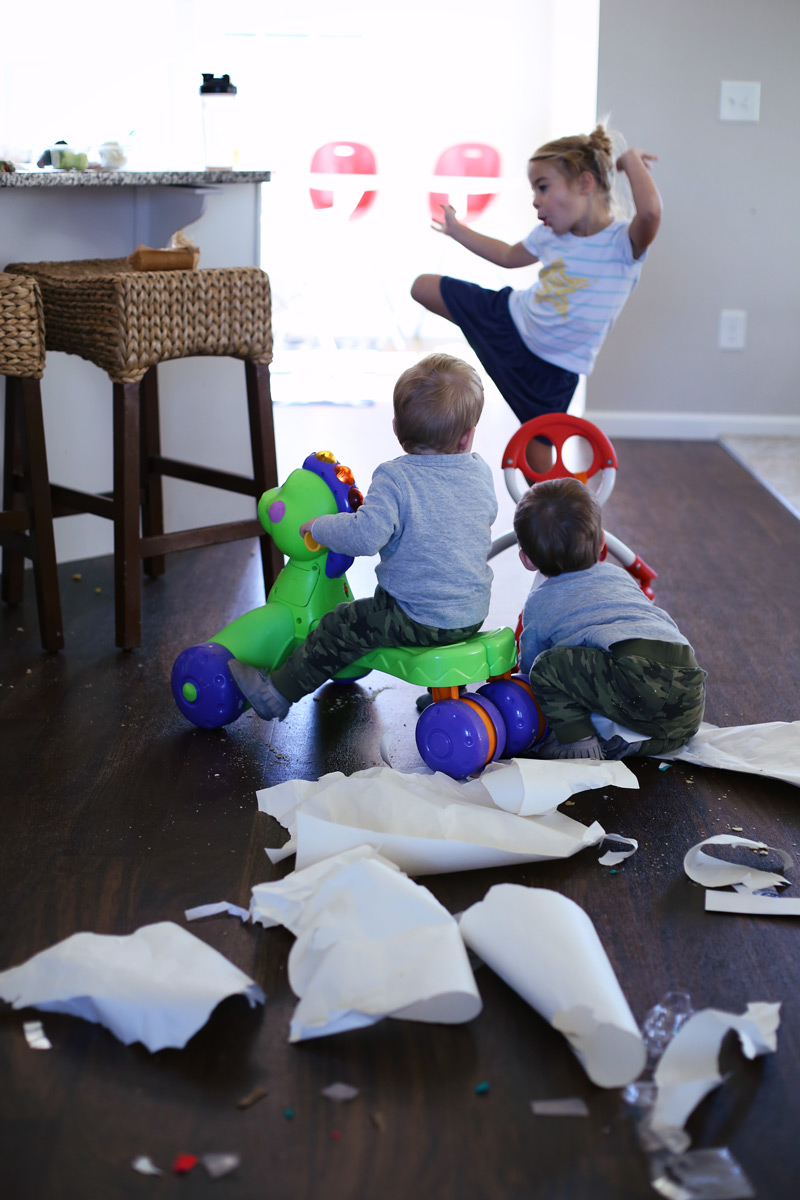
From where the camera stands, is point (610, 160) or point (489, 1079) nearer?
point (489, 1079)

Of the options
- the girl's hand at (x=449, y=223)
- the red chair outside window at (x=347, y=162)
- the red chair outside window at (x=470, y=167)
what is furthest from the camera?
the red chair outside window at (x=470, y=167)

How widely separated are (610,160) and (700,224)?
66.0 inches

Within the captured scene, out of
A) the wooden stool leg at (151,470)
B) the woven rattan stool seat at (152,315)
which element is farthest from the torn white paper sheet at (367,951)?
the wooden stool leg at (151,470)

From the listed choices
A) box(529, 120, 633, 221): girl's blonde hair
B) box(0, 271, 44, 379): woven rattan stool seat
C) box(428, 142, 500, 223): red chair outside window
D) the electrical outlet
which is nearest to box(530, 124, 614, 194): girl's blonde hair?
box(529, 120, 633, 221): girl's blonde hair

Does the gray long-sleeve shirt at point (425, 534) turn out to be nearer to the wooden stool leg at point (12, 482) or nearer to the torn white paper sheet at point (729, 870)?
the torn white paper sheet at point (729, 870)

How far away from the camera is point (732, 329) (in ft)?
12.5

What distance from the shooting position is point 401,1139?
2.79 feet

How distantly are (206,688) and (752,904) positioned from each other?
765 mm

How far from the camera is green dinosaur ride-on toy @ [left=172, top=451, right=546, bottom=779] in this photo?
143 cm

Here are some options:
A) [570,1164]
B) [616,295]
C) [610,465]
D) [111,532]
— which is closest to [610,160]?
[616,295]

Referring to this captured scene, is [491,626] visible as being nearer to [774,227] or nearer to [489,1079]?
[489,1079]

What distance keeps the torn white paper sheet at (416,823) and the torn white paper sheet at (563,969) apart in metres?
0.15

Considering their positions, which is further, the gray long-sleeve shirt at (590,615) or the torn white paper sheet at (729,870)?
the gray long-sleeve shirt at (590,615)

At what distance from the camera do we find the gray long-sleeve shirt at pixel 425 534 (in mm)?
1525
